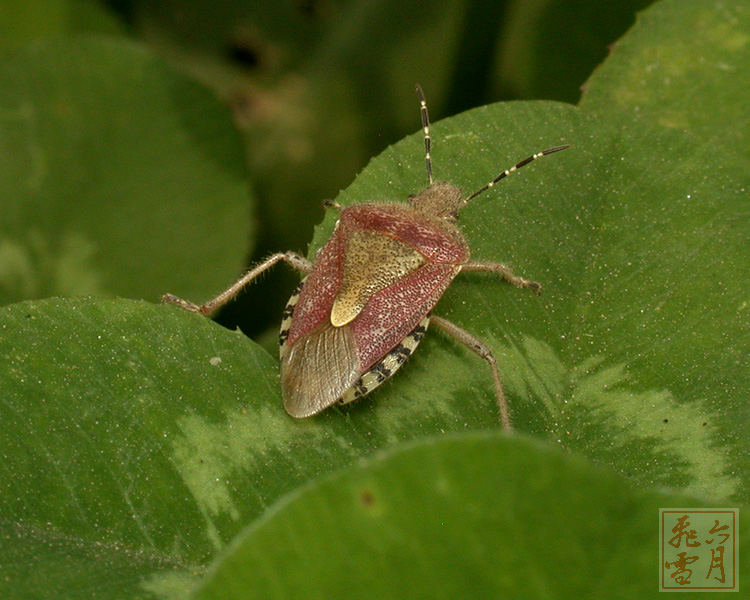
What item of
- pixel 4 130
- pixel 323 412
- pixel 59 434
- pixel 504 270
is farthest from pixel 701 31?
pixel 4 130

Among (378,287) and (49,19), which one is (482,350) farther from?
(49,19)

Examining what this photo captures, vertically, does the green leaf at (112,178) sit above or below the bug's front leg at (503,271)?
below

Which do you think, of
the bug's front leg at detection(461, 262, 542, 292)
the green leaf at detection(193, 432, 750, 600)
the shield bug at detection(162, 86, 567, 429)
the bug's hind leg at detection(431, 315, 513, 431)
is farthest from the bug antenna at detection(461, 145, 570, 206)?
the green leaf at detection(193, 432, 750, 600)

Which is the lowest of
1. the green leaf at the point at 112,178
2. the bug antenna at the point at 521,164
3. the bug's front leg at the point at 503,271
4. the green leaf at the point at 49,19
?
the green leaf at the point at 112,178

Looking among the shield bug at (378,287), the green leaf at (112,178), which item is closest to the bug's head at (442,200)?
the shield bug at (378,287)

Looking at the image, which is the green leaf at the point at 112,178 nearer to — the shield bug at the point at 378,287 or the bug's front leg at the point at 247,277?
the bug's front leg at the point at 247,277

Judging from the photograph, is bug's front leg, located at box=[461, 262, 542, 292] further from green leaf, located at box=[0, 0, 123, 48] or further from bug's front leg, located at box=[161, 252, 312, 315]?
green leaf, located at box=[0, 0, 123, 48]
